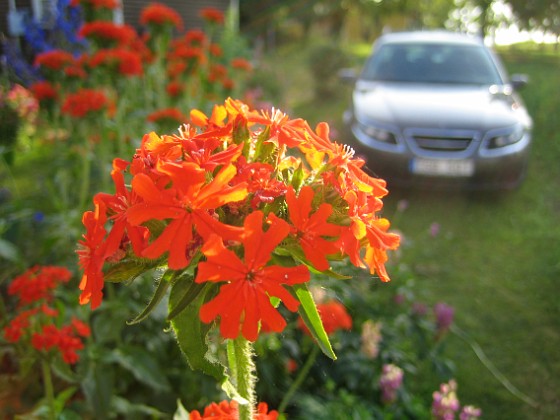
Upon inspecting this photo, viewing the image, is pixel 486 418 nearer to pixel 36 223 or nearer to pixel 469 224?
pixel 36 223

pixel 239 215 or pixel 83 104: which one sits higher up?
pixel 239 215

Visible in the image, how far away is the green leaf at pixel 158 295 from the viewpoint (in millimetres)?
848

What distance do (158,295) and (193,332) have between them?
8 cm

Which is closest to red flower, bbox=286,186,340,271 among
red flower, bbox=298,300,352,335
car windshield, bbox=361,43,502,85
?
red flower, bbox=298,300,352,335

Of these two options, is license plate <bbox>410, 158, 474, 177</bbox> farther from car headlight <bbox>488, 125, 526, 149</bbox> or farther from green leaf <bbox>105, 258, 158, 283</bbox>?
green leaf <bbox>105, 258, 158, 283</bbox>

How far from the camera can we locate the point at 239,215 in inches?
33.7

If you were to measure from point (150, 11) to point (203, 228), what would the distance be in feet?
10.6

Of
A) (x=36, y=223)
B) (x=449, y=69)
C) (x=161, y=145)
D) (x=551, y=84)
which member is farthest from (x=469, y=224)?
(x=551, y=84)

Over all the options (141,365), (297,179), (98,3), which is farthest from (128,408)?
(98,3)

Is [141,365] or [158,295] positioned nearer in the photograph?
[158,295]

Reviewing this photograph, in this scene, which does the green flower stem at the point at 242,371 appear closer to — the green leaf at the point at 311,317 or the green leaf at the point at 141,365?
the green leaf at the point at 311,317

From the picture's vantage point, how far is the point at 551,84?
10195mm

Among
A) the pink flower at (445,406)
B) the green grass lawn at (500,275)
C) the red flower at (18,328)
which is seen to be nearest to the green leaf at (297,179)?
the red flower at (18,328)

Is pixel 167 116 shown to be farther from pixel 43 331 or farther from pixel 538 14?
pixel 538 14
